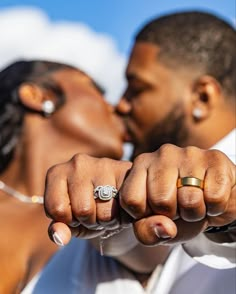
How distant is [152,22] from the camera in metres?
2.33

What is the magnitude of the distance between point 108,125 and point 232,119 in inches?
20.4

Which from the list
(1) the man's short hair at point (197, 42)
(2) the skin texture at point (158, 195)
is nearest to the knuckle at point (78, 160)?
(2) the skin texture at point (158, 195)

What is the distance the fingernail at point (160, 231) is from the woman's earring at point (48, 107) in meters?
1.64

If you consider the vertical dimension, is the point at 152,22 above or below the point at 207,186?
below

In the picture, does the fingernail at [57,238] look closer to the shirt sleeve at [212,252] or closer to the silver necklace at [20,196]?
the shirt sleeve at [212,252]

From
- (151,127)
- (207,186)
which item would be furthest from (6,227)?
(207,186)

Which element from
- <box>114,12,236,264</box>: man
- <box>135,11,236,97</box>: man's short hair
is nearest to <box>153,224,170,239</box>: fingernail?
<box>114,12,236,264</box>: man

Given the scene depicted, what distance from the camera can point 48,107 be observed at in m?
2.33

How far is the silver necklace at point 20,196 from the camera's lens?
2.03m

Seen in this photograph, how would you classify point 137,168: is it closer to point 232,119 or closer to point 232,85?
point 232,119

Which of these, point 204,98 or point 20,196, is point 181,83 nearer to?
point 204,98

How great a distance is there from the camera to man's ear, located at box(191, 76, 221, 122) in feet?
6.73

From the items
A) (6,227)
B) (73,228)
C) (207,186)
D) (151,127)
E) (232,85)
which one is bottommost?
(6,227)

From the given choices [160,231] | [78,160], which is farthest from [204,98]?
[160,231]
